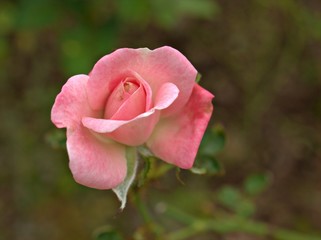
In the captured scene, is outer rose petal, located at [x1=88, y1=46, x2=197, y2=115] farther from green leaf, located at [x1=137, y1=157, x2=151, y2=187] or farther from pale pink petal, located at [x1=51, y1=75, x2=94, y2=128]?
green leaf, located at [x1=137, y1=157, x2=151, y2=187]

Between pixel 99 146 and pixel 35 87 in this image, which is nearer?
pixel 99 146

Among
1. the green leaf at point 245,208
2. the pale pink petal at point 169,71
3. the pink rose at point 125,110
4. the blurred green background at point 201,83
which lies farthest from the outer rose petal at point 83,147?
the blurred green background at point 201,83

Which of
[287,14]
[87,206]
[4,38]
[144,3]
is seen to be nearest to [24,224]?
[87,206]

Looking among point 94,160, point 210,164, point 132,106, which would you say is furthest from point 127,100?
point 210,164

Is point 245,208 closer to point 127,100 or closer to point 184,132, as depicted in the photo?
point 184,132

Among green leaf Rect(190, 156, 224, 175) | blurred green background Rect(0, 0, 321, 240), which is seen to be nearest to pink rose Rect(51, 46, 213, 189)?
green leaf Rect(190, 156, 224, 175)

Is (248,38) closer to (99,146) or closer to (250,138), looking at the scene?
(250,138)
